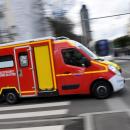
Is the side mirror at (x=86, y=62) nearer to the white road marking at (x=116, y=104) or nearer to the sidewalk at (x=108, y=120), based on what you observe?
A: the white road marking at (x=116, y=104)

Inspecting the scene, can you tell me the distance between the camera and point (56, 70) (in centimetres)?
1432

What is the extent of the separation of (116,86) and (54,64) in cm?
207

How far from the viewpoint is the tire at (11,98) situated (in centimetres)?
1503

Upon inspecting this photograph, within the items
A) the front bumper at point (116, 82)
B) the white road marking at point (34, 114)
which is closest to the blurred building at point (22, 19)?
the front bumper at point (116, 82)

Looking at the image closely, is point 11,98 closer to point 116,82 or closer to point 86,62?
point 86,62

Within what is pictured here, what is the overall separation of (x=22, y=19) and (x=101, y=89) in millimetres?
7130

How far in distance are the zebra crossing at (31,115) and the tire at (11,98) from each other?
1.43 feet

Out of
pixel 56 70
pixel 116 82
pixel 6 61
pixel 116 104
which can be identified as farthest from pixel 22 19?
pixel 116 104

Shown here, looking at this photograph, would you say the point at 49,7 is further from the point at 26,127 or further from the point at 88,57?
the point at 26,127

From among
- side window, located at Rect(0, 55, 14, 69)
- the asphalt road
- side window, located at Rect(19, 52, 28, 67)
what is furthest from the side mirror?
side window, located at Rect(0, 55, 14, 69)

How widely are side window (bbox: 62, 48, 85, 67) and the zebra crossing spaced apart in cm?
126

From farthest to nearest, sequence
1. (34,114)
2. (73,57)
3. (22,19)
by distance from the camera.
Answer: (22,19) → (73,57) → (34,114)

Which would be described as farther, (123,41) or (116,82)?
(123,41)

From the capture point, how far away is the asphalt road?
10195 mm
